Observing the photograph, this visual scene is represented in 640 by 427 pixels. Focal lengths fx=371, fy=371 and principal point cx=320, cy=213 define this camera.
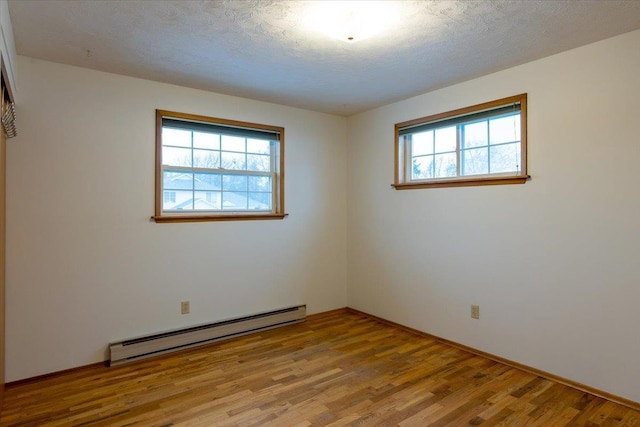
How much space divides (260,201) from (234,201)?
12.0 inches

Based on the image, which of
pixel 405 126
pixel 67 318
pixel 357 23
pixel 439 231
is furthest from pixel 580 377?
pixel 67 318

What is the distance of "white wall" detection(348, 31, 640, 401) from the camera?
2.41 metres

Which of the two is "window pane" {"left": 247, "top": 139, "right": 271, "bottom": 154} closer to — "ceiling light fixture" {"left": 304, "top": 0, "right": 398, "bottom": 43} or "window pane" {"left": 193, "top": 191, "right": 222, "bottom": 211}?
"window pane" {"left": 193, "top": 191, "right": 222, "bottom": 211}

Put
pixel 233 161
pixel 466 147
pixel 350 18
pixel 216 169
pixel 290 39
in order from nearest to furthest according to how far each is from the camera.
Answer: pixel 350 18, pixel 290 39, pixel 466 147, pixel 216 169, pixel 233 161

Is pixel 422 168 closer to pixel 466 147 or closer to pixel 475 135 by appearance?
pixel 466 147

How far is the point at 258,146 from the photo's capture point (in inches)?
156

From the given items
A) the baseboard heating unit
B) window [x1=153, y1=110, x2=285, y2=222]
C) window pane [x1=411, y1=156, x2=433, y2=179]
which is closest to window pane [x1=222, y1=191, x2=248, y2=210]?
window [x1=153, y1=110, x2=285, y2=222]

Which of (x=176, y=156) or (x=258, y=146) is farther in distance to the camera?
(x=258, y=146)

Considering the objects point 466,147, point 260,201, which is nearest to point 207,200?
point 260,201

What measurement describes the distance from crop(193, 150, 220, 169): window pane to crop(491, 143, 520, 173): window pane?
2.55 meters

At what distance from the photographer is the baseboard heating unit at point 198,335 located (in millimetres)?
3029

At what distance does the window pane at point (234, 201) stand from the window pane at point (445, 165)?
195 centimetres

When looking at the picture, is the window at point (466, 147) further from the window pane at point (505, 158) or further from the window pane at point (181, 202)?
the window pane at point (181, 202)

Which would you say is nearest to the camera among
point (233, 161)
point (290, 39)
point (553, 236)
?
point (290, 39)
